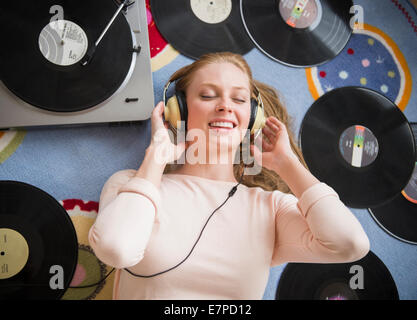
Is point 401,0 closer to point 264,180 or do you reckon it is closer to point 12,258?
point 264,180

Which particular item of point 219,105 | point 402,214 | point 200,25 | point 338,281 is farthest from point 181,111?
point 402,214

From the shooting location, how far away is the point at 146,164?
33.0 inches

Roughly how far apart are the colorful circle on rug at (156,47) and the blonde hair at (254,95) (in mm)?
98

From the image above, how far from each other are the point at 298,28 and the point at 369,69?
1.09ft

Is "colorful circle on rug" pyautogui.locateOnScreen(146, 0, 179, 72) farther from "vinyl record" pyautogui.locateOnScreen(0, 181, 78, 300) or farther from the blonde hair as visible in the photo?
"vinyl record" pyautogui.locateOnScreen(0, 181, 78, 300)

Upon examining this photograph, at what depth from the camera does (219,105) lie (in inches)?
35.3

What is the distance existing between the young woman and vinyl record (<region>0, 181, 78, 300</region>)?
0.17 metres

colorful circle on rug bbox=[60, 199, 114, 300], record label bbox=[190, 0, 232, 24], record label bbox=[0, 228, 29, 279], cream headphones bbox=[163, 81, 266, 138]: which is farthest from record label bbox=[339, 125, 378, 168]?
record label bbox=[0, 228, 29, 279]

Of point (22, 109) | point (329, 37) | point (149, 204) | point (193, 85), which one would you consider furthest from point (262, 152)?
point (22, 109)

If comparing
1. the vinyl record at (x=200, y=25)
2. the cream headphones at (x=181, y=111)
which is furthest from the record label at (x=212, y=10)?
the cream headphones at (x=181, y=111)

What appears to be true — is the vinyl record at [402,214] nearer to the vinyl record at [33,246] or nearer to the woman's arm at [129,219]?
the woman's arm at [129,219]

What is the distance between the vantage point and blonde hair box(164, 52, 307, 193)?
3.25 ft

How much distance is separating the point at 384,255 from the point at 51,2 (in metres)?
1.40

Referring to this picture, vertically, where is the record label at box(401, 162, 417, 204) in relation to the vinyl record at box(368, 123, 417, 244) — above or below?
above
